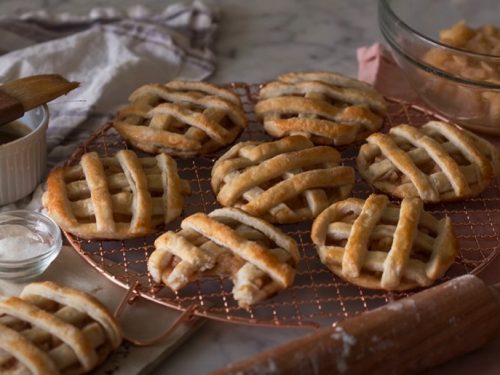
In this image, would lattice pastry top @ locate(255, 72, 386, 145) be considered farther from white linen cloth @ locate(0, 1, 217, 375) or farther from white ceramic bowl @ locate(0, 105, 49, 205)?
white ceramic bowl @ locate(0, 105, 49, 205)

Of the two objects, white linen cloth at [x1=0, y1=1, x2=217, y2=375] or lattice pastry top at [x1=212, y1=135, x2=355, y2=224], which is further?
white linen cloth at [x1=0, y1=1, x2=217, y2=375]

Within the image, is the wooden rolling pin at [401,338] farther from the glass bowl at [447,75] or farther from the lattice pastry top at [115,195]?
the glass bowl at [447,75]

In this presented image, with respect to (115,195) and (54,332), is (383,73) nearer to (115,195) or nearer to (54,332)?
(115,195)

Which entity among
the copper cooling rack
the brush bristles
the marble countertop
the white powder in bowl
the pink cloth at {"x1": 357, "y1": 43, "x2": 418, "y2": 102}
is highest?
the brush bristles

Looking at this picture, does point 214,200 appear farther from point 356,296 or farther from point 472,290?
point 472,290

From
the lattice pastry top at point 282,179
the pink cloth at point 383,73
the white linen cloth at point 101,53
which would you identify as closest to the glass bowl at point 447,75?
the pink cloth at point 383,73

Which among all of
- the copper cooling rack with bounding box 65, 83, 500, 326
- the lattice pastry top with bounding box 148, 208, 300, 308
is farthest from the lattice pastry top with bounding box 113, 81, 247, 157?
the lattice pastry top with bounding box 148, 208, 300, 308
